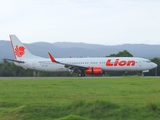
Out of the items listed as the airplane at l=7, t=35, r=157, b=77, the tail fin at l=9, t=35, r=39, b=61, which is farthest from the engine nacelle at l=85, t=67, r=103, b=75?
the tail fin at l=9, t=35, r=39, b=61

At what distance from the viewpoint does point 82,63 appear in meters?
53.2

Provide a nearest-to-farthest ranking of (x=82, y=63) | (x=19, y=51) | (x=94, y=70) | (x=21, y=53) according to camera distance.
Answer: (x=94, y=70)
(x=82, y=63)
(x=21, y=53)
(x=19, y=51)

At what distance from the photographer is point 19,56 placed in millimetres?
56312

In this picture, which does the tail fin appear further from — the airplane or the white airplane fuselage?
the white airplane fuselage

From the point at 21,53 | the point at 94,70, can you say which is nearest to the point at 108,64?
the point at 94,70

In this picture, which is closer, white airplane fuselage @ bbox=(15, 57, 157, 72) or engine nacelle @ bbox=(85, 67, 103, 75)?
white airplane fuselage @ bbox=(15, 57, 157, 72)

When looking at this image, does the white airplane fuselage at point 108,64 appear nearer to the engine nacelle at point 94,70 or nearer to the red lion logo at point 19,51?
the engine nacelle at point 94,70

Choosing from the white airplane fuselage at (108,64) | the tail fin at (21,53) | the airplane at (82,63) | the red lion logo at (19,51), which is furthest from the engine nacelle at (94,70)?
the red lion logo at (19,51)

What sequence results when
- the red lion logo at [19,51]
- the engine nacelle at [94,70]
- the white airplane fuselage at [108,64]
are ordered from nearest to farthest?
1. the white airplane fuselage at [108,64]
2. the engine nacelle at [94,70]
3. the red lion logo at [19,51]

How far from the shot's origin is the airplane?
50938 millimetres

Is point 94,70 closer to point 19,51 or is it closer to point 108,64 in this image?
point 108,64

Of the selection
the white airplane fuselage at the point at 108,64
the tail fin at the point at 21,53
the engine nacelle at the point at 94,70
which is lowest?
the engine nacelle at the point at 94,70

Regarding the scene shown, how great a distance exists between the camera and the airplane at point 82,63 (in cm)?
5094

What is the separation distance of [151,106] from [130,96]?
3.46 metres
